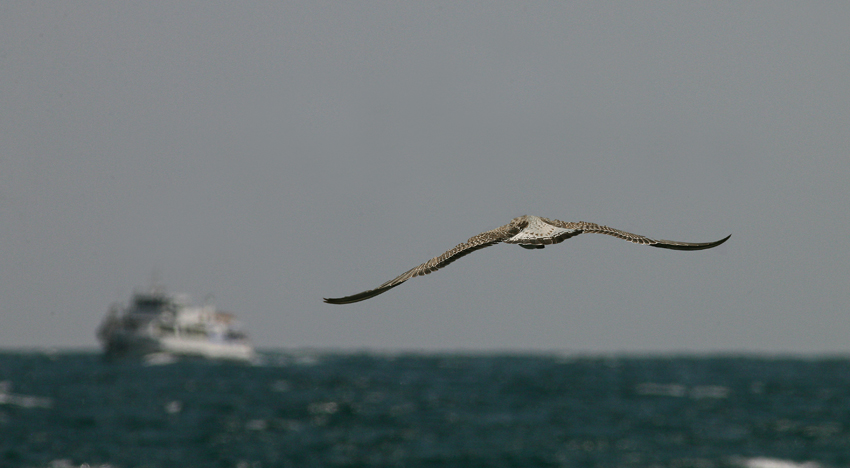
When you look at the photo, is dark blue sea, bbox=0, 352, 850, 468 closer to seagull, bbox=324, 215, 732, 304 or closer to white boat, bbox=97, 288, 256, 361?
white boat, bbox=97, 288, 256, 361

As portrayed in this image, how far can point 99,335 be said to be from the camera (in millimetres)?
177250

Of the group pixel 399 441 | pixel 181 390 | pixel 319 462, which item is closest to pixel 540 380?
pixel 181 390

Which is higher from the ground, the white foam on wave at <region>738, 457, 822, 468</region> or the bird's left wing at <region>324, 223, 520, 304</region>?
the bird's left wing at <region>324, 223, 520, 304</region>

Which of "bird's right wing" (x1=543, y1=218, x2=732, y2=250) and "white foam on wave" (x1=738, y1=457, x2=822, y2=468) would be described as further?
"white foam on wave" (x1=738, y1=457, x2=822, y2=468)

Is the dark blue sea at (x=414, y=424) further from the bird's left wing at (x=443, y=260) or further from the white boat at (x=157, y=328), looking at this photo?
the bird's left wing at (x=443, y=260)

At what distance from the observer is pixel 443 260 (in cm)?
1195

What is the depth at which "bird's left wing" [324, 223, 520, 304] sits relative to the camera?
37.4 feet

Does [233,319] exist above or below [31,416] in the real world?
above

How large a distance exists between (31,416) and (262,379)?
64501 mm

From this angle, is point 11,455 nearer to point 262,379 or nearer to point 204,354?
point 262,379

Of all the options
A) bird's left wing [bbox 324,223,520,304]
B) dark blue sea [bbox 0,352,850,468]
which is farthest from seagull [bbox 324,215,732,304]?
dark blue sea [bbox 0,352,850,468]

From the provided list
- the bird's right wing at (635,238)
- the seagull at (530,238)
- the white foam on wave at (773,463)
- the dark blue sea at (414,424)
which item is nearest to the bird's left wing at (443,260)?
the seagull at (530,238)

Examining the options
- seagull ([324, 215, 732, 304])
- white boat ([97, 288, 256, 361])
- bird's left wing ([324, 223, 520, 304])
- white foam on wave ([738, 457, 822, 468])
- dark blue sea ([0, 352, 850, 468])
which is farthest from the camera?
white boat ([97, 288, 256, 361])

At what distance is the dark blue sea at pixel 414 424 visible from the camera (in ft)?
235
